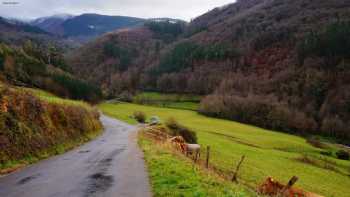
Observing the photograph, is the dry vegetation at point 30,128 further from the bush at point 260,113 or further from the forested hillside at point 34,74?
the bush at point 260,113

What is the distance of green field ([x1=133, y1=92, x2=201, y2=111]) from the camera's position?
156 meters

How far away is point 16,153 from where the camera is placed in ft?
84.8

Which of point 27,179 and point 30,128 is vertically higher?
point 30,128

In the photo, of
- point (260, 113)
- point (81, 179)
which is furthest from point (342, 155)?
point (81, 179)

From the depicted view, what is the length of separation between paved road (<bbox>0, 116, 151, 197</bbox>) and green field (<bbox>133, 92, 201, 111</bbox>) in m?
122

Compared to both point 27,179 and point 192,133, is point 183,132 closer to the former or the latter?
point 192,133

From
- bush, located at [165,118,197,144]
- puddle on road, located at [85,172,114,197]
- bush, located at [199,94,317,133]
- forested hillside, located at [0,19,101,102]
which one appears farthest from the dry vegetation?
bush, located at [199,94,317,133]

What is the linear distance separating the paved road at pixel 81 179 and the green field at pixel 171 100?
12247 cm

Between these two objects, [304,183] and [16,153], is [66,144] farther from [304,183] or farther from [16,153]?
[304,183]

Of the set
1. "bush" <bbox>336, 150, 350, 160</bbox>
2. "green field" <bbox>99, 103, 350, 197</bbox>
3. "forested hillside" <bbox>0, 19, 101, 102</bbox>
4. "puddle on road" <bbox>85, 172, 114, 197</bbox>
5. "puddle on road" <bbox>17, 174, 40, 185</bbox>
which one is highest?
"forested hillside" <bbox>0, 19, 101, 102</bbox>

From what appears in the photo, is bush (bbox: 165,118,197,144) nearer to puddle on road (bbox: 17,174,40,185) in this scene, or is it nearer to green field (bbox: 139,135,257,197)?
green field (bbox: 139,135,257,197)

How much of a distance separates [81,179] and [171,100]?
15321 centimetres

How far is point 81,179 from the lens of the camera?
19750 mm

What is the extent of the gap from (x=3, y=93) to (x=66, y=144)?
32.7ft
